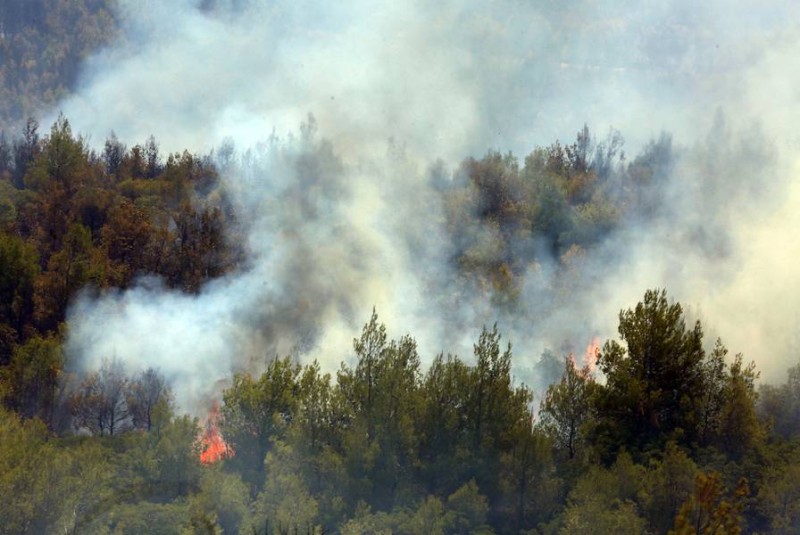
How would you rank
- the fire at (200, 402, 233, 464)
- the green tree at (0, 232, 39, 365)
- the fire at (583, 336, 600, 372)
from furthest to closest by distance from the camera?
the fire at (583, 336, 600, 372) → the green tree at (0, 232, 39, 365) → the fire at (200, 402, 233, 464)

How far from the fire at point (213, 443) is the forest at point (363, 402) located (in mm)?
242

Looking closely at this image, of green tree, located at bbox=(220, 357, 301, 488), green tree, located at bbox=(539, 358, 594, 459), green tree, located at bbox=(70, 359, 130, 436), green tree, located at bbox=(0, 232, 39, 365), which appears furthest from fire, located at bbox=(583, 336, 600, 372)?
green tree, located at bbox=(0, 232, 39, 365)

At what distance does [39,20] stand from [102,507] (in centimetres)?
15255

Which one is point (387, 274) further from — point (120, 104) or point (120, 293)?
point (120, 104)

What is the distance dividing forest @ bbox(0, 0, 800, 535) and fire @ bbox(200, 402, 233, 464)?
24cm

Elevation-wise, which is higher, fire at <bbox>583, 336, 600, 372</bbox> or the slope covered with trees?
fire at <bbox>583, 336, 600, 372</bbox>

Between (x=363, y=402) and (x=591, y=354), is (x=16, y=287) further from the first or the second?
(x=591, y=354)

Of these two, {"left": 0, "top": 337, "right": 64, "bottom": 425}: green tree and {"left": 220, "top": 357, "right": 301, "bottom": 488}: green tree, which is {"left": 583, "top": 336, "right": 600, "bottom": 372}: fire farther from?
{"left": 0, "top": 337, "right": 64, "bottom": 425}: green tree

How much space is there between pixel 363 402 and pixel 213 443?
7310 millimetres

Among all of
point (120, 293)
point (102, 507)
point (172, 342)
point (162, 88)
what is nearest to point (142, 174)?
point (120, 293)

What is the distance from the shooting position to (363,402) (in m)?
40.4

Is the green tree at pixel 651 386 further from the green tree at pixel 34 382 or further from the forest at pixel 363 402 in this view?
the green tree at pixel 34 382

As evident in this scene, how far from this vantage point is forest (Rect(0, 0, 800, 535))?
1390 inches

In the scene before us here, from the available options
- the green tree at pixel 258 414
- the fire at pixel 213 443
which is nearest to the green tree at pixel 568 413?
the green tree at pixel 258 414
